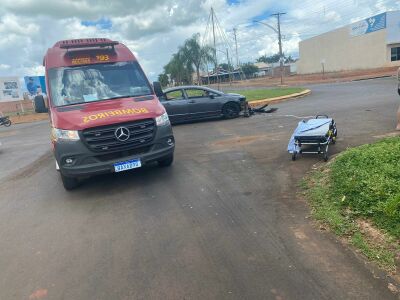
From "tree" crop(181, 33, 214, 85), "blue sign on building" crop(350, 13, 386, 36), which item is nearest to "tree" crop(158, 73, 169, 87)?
"tree" crop(181, 33, 214, 85)

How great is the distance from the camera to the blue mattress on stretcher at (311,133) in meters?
6.87

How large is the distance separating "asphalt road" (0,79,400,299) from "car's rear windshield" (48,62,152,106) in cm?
159

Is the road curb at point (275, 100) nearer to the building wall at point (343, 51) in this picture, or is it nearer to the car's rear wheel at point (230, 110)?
the car's rear wheel at point (230, 110)

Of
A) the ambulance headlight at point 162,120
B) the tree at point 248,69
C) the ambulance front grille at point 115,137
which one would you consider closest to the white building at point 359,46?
the tree at point 248,69

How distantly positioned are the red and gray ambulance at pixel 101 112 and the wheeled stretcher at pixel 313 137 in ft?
7.82

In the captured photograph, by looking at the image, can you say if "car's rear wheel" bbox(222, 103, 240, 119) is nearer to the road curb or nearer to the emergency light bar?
the road curb

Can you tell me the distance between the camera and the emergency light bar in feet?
24.3

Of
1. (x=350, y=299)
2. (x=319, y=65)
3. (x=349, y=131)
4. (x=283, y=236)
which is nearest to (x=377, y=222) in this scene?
(x=283, y=236)

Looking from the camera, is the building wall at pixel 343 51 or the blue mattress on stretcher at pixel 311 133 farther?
the building wall at pixel 343 51

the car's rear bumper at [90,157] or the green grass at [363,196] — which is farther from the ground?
the car's rear bumper at [90,157]

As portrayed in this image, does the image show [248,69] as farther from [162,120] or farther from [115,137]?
[115,137]

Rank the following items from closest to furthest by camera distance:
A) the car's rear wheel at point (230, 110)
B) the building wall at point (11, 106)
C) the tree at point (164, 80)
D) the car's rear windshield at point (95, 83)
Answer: the car's rear windshield at point (95, 83), the car's rear wheel at point (230, 110), the building wall at point (11, 106), the tree at point (164, 80)

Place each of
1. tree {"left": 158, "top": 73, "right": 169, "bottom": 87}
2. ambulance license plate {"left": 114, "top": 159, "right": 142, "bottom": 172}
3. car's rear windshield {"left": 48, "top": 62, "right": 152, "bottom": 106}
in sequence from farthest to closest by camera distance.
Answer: tree {"left": 158, "top": 73, "right": 169, "bottom": 87} < car's rear windshield {"left": 48, "top": 62, "right": 152, "bottom": 106} < ambulance license plate {"left": 114, "top": 159, "right": 142, "bottom": 172}

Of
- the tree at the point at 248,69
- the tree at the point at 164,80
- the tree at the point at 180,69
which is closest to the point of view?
the tree at the point at 180,69
